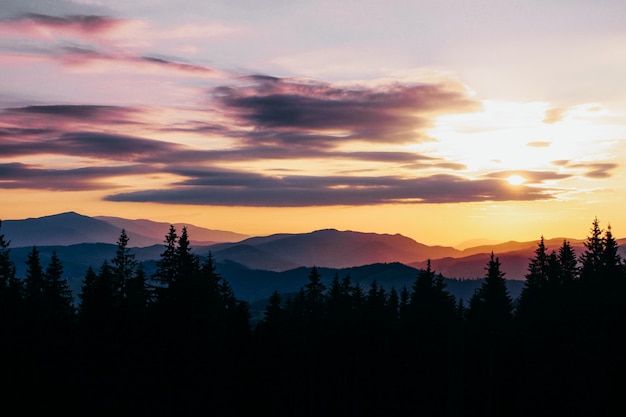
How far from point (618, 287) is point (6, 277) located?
48.5 meters

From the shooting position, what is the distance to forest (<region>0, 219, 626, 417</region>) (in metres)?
51.5

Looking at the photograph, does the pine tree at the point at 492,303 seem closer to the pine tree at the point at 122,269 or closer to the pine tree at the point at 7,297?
the pine tree at the point at 122,269

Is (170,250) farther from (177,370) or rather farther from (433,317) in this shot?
(433,317)

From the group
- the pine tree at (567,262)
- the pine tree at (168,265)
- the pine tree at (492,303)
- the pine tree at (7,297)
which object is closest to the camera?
the pine tree at (7,297)

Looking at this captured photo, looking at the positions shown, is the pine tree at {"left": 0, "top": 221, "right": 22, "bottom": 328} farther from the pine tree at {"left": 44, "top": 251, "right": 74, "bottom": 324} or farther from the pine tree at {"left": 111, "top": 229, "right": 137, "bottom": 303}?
the pine tree at {"left": 111, "top": 229, "right": 137, "bottom": 303}

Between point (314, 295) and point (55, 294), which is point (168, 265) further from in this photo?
point (314, 295)

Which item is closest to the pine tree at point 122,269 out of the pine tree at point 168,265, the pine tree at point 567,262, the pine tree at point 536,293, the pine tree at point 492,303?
the pine tree at point 168,265

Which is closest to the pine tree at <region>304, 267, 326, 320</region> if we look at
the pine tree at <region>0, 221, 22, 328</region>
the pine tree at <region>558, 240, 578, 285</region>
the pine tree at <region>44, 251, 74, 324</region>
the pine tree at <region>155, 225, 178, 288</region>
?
the pine tree at <region>155, 225, 178, 288</region>

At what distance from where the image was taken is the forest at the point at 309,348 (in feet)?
169

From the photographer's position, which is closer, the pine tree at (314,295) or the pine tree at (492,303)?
the pine tree at (492,303)

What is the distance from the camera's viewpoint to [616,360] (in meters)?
52.3

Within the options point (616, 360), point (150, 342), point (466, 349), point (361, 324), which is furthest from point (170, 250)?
point (616, 360)

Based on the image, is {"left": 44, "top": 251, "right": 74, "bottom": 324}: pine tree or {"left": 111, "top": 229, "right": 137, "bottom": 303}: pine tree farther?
{"left": 44, "top": 251, "right": 74, "bottom": 324}: pine tree

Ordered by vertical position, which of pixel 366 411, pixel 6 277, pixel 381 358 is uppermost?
pixel 6 277
